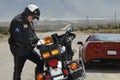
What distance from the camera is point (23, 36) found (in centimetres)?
820

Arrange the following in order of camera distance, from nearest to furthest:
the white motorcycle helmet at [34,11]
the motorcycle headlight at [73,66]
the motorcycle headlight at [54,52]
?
1. the motorcycle headlight at [54,52]
2. the motorcycle headlight at [73,66]
3. the white motorcycle helmet at [34,11]

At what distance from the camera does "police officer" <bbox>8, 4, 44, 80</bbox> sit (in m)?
8.18

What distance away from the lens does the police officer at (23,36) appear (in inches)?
322

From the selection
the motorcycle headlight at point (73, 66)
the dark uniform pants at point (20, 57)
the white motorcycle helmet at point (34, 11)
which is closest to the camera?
the motorcycle headlight at point (73, 66)

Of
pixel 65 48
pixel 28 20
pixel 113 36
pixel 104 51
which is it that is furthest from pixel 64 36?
pixel 113 36

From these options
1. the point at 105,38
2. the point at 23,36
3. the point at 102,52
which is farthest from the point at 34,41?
the point at 105,38

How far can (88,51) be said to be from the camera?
50.1ft

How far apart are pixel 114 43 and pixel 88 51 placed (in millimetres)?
953

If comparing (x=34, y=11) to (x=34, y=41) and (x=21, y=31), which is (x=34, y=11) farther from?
(x=34, y=41)

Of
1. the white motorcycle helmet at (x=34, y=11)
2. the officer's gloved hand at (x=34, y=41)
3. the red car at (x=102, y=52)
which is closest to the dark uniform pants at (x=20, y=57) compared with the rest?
the officer's gloved hand at (x=34, y=41)

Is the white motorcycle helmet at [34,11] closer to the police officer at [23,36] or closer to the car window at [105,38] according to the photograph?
the police officer at [23,36]

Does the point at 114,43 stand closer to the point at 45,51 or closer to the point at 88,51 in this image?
the point at 88,51

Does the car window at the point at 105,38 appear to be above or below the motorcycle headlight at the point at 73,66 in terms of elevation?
below

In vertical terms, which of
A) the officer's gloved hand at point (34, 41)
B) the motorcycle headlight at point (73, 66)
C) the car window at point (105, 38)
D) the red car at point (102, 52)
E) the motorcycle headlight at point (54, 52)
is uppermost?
the officer's gloved hand at point (34, 41)
